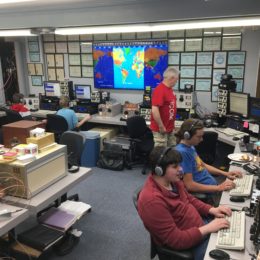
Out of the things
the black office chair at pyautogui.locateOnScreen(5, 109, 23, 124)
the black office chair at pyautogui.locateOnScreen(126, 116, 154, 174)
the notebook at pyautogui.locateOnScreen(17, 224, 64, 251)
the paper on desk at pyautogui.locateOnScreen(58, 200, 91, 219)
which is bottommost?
the notebook at pyautogui.locateOnScreen(17, 224, 64, 251)

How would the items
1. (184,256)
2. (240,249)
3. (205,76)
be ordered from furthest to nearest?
(205,76) → (184,256) → (240,249)

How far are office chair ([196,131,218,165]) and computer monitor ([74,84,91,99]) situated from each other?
230cm

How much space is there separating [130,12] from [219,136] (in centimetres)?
204

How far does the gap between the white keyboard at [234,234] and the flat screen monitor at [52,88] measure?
409cm

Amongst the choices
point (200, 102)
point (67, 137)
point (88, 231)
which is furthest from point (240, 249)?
point (200, 102)

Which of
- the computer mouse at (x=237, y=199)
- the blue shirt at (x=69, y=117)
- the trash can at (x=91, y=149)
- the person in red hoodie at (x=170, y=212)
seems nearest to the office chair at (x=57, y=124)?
the blue shirt at (x=69, y=117)

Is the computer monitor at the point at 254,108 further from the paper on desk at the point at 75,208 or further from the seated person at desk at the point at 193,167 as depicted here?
the paper on desk at the point at 75,208

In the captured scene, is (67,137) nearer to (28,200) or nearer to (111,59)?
(28,200)

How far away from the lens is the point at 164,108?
145 inches

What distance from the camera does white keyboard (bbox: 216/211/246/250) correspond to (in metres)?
1.60

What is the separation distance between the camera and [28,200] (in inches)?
83.9

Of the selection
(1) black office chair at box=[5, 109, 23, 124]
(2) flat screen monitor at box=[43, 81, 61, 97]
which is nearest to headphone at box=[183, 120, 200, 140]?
(1) black office chair at box=[5, 109, 23, 124]

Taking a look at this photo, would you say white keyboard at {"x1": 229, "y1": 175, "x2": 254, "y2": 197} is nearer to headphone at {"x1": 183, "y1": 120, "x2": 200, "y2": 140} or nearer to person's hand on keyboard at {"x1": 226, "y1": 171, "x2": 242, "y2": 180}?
person's hand on keyboard at {"x1": 226, "y1": 171, "x2": 242, "y2": 180}

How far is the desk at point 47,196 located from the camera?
208 centimetres
